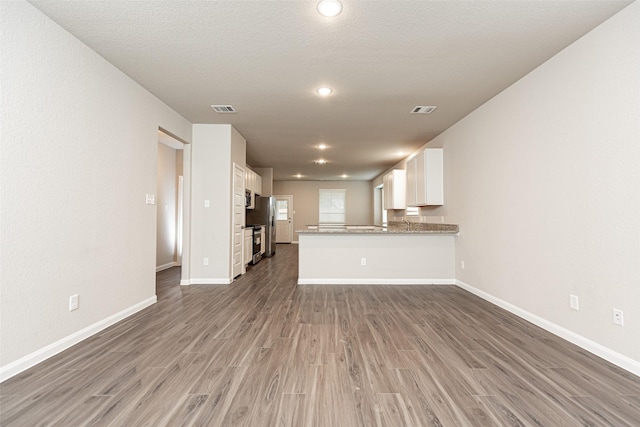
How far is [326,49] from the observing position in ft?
8.21

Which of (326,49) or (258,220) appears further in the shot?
(258,220)

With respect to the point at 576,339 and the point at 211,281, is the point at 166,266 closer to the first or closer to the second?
the point at 211,281

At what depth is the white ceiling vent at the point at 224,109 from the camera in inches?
150

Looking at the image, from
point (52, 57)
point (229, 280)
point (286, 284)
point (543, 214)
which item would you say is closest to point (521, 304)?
point (543, 214)

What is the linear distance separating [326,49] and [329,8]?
0.50m

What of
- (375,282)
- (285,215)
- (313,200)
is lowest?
(375,282)

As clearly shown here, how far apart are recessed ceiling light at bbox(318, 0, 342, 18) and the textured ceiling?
0.16 feet

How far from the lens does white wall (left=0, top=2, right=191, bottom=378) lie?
188 cm

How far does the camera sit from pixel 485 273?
372cm

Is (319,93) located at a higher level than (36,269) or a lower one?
higher

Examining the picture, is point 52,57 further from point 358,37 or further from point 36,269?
point 358,37

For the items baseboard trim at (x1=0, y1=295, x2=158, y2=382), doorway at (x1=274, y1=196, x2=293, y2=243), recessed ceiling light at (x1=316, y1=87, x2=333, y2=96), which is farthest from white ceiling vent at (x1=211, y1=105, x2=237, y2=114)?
doorway at (x1=274, y1=196, x2=293, y2=243)

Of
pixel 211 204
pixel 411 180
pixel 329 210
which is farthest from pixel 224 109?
pixel 329 210

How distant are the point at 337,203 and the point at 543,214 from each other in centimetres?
859
